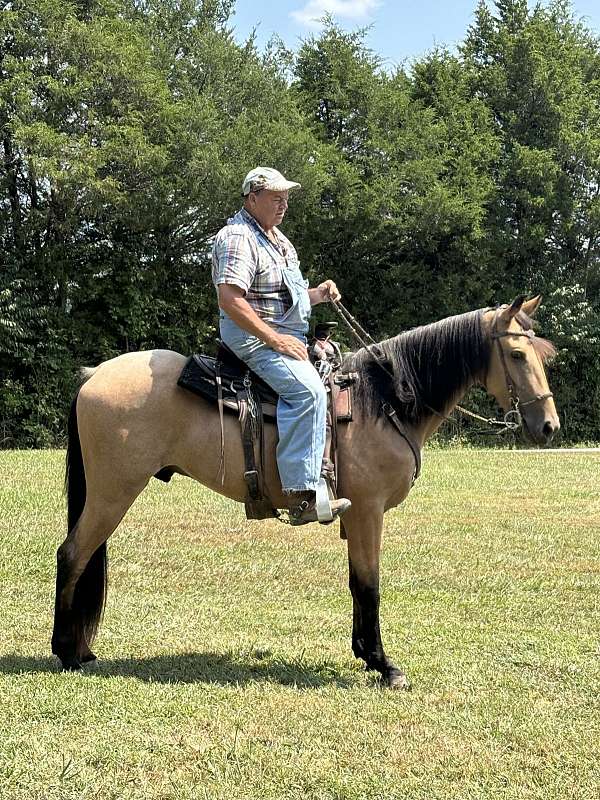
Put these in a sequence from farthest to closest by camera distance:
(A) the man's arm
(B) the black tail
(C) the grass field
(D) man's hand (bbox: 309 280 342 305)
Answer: (D) man's hand (bbox: 309 280 342 305), (B) the black tail, (A) the man's arm, (C) the grass field

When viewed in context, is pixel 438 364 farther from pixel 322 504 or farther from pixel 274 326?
pixel 322 504

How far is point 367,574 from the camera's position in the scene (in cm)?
468

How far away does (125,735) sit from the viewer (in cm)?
373

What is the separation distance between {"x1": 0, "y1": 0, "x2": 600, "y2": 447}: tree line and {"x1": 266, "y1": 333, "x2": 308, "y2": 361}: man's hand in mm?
14115

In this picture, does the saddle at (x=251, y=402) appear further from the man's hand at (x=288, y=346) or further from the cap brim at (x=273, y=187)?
the cap brim at (x=273, y=187)

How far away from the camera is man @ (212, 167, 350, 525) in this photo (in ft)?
14.2

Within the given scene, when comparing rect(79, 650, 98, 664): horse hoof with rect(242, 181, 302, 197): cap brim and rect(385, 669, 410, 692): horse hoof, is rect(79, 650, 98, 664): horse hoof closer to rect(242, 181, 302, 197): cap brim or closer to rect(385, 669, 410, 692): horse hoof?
rect(385, 669, 410, 692): horse hoof

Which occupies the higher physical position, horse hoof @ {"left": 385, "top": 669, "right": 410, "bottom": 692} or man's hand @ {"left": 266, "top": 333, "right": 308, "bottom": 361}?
man's hand @ {"left": 266, "top": 333, "right": 308, "bottom": 361}

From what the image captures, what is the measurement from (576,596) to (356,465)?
271 cm

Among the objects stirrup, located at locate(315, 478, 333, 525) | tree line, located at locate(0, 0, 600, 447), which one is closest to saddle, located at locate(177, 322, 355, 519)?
stirrup, located at locate(315, 478, 333, 525)

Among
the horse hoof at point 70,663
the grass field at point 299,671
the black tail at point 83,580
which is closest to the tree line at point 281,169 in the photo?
the grass field at point 299,671

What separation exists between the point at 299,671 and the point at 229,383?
1674 millimetres

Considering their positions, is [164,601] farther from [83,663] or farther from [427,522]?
[427,522]

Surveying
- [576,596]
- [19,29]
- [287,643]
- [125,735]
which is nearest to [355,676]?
[287,643]
